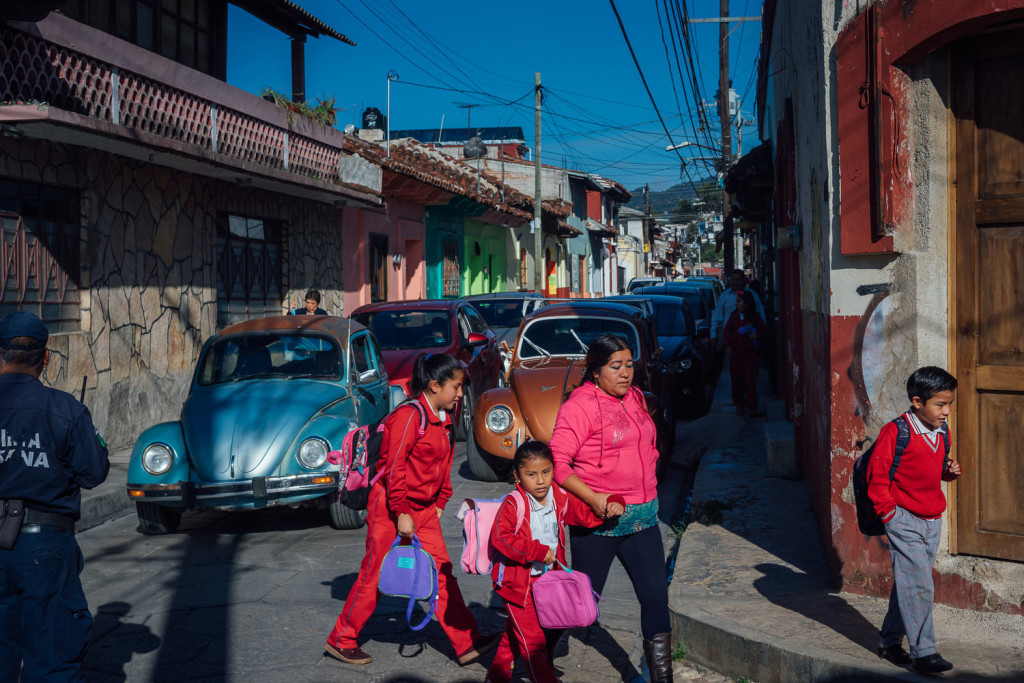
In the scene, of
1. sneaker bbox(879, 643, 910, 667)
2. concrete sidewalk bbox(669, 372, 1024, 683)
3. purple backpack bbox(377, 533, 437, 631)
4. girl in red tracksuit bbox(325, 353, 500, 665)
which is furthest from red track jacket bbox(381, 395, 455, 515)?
sneaker bbox(879, 643, 910, 667)

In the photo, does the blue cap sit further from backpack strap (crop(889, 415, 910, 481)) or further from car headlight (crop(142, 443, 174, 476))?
backpack strap (crop(889, 415, 910, 481))

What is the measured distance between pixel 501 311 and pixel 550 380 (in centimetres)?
763

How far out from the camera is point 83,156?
10586 millimetres

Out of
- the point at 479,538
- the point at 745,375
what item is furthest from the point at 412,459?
the point at 745,375

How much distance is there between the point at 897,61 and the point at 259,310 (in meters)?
12.0

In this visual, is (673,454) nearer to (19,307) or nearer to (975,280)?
(975,280)

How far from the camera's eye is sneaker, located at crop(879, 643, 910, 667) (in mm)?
4289

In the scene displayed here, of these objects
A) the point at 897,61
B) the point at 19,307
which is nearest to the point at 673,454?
the point at 897,61

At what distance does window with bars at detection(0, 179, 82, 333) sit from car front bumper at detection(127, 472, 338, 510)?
12.2 feet

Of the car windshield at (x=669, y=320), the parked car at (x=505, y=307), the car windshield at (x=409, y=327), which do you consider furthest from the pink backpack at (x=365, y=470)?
the parked car at (x=505, y=307)

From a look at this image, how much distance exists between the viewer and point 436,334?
11.8 meters

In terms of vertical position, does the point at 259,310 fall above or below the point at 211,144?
below

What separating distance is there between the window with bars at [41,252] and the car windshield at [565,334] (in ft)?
16.5

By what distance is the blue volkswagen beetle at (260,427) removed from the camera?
7004 millimetres
